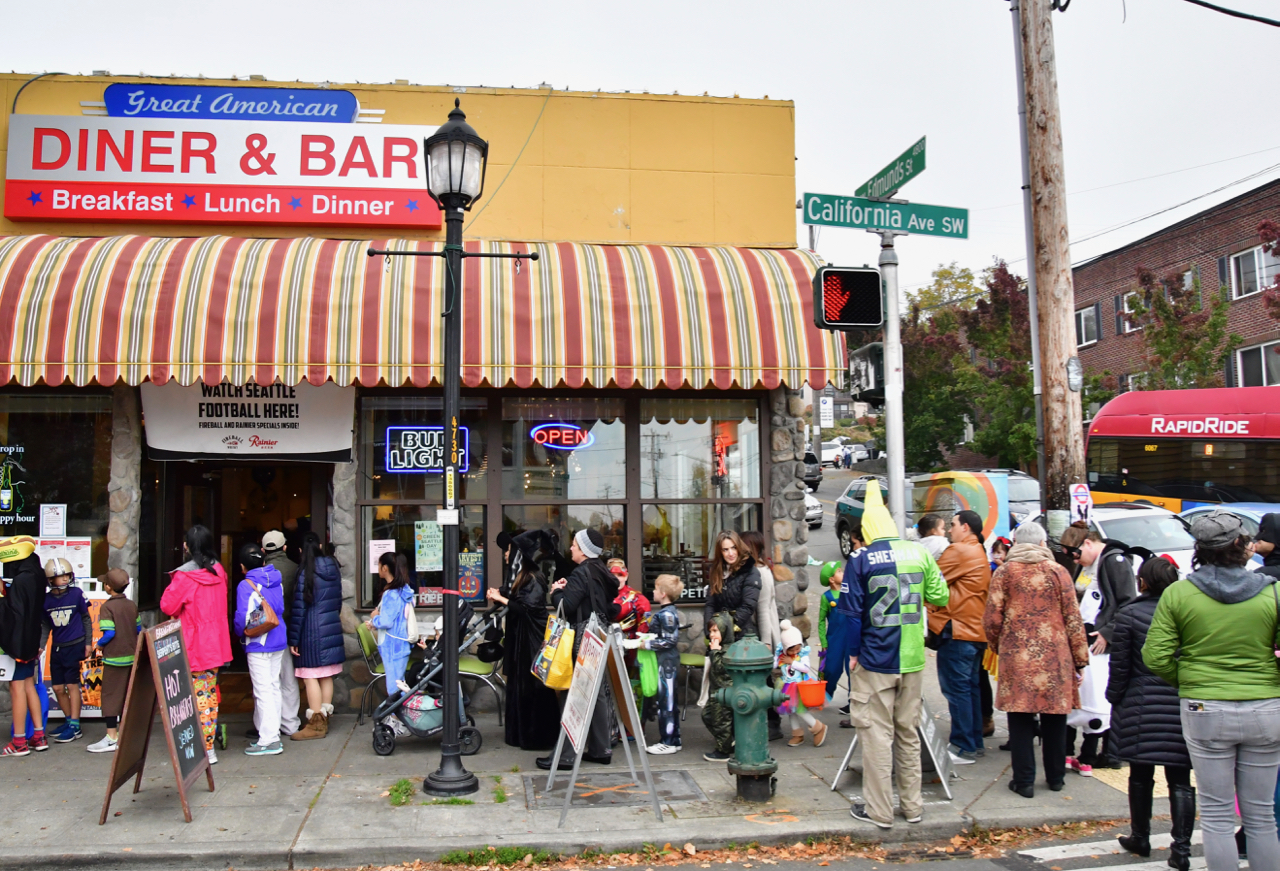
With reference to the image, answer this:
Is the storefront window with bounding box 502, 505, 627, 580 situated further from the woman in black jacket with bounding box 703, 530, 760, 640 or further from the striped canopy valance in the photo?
the woman in black jacket with bounding box 703, 530, 760, 640

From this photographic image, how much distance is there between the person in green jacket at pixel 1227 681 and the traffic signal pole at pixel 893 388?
2286 millimetres

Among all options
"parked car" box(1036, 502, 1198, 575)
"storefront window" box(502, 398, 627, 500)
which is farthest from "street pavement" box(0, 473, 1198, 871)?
"parked car" box(1036, 502, 1198, 575)

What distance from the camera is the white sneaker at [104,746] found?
25.3 feet

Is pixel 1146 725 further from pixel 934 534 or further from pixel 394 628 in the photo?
pixel 394 628

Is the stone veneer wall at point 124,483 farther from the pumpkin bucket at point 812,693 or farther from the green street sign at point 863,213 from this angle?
the green street sign at point 863,213

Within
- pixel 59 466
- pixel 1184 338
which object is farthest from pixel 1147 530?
pixel 59 466

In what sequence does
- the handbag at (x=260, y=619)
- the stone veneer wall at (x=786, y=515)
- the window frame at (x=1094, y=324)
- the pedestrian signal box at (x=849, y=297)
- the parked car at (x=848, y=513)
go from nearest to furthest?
the pedestrian signal box at (x=849, y=297), the handbag at (x=260, y=619), the stone veneer wall at (x=786, y=515), the parked car at (x=848, y=513), the window frame at (x=1094, y=324)

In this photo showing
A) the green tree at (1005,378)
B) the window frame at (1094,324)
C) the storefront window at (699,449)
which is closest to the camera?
Result: the storefront window at (699,449)

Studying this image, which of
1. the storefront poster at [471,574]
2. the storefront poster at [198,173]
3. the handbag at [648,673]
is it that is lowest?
the handbag at [648,673]

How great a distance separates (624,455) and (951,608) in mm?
3410

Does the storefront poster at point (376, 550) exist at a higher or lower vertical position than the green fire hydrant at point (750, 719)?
higher

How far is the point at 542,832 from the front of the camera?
5934mm

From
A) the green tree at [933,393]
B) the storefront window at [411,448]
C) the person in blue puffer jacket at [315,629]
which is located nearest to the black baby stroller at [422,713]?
the person in blue puffer jacket at [315,629]

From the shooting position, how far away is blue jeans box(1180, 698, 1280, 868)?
4426 mm
